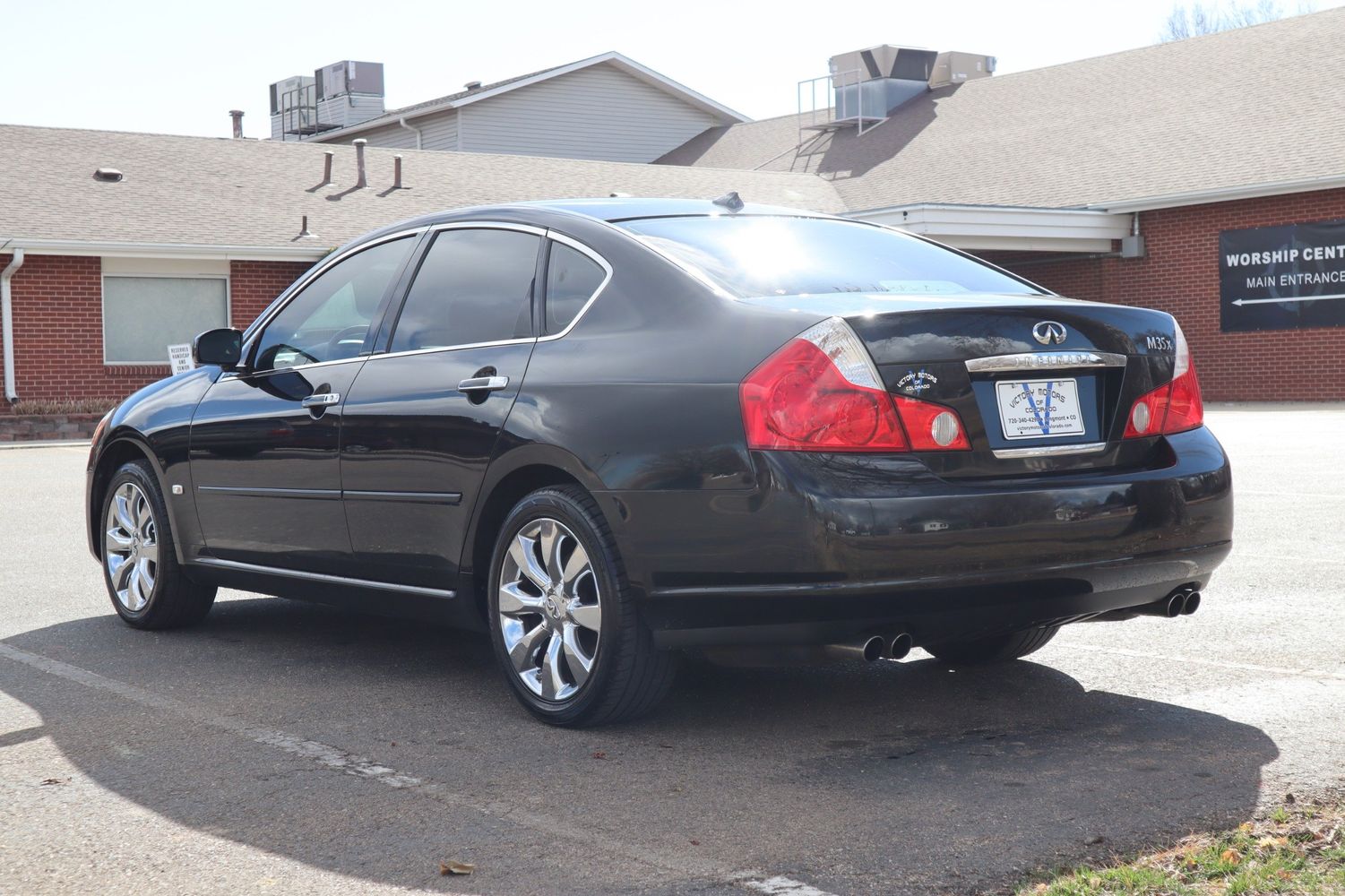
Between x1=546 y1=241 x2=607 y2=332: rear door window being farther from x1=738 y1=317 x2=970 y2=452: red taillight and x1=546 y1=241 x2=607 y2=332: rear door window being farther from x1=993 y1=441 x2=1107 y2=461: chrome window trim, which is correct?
x1=993 y1=441 x2=1107 y2=461: chrome window trim

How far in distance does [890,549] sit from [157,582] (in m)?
3.75

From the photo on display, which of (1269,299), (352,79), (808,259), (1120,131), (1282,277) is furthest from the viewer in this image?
(352,79)

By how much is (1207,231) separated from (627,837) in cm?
2513

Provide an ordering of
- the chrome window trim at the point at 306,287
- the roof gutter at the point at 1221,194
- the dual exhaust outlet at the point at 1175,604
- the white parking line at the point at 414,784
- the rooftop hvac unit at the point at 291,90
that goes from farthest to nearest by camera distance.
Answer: the rooftop hvac unit at the point at 291,90 < the roof gutter at the point at 1221,194 < the chrome window trim at the point at 306,287 < the dual exhaust outlet at the point at 1175,604 < the white parking line at the point at 414,784

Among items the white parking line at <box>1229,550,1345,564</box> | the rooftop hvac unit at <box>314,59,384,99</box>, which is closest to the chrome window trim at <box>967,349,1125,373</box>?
the white parking line at <box>1229,550,1345,564</box>

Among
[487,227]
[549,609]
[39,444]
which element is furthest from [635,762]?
[39,444]

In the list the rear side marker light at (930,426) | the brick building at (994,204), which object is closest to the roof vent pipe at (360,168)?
the brick building at (994,204)

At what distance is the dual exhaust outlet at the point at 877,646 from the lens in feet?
14.2

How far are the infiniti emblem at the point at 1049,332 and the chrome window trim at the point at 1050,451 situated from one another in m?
0.30

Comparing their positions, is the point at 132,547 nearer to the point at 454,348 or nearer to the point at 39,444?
the point at 454,348

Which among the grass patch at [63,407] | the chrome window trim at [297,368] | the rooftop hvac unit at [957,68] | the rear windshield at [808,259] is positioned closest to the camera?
the rear windshield at [808,259]

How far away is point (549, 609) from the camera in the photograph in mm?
4918

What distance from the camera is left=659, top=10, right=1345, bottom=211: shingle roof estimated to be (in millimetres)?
26375

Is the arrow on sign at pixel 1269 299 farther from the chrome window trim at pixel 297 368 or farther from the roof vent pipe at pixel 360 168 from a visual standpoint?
the chrome window trim at pixel 297 368
